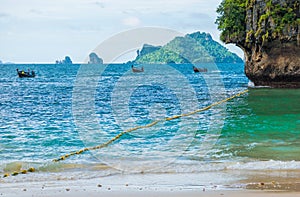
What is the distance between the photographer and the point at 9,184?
11.0 metres

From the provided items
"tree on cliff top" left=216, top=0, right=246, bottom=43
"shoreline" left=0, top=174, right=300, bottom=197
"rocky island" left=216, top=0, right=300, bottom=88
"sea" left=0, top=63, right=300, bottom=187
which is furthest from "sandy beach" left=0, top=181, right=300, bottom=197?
"tree on cliff top" left=216, top=0, right=246, bottom=43

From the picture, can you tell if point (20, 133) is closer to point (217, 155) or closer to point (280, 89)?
point (217, 155)

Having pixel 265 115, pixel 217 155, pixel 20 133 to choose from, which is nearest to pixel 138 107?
pixel 265 115

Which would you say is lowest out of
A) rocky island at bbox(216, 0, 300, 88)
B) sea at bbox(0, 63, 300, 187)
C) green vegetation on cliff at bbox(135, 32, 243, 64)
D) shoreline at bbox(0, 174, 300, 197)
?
shoreline at bbox(0, 174, 300, 197)

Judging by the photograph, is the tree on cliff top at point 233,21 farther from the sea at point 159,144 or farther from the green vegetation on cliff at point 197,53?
the green vegetation on cliff at point 197,53

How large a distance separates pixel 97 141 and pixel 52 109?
13.0m

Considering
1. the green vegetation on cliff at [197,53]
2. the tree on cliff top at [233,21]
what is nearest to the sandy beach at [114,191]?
the tree on cliff top at [233,21]

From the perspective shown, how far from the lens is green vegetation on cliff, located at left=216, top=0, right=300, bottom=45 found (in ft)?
126

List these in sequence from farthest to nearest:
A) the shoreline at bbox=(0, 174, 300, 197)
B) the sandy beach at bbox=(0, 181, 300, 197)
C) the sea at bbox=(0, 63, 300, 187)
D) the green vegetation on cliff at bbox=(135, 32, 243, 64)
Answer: the green vegetation on cliff at bbox=(135, 32, 243, 64) < the sea at bbox=(0, 63, 300, 187) < the shoreline at bbox=(0, 174, 300, 197) < the sandy beach at bbox=(0, 181, 300, 197)

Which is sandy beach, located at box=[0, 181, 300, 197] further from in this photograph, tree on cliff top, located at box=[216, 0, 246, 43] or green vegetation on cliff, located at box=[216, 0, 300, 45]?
tree on cliff top, located at box=[216, 0, 246, 43]

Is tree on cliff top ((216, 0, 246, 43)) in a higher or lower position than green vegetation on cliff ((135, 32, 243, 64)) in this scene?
lower

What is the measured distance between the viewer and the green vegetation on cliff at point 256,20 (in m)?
38.5

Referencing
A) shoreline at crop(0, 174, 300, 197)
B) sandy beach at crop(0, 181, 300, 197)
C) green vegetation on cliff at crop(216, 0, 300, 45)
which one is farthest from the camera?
green vegetation on cliff at crop(216, 0, 300, 45)

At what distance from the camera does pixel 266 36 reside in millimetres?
39094
